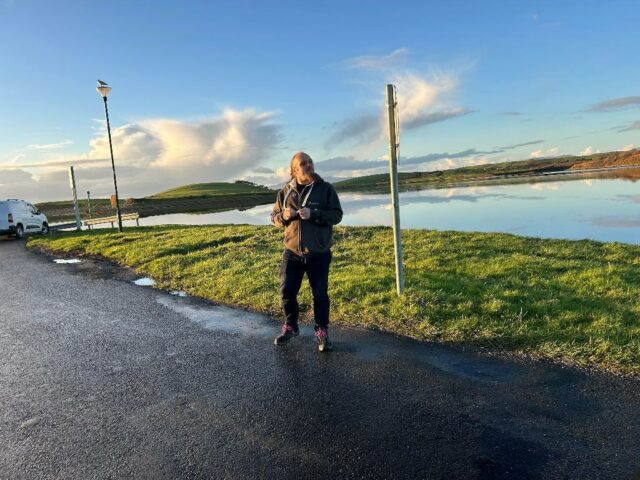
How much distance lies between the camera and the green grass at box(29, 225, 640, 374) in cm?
540

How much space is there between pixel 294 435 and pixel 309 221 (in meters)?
2.66

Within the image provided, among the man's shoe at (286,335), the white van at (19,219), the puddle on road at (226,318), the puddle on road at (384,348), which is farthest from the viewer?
the white van at (19,219)

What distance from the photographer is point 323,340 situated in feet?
18.2

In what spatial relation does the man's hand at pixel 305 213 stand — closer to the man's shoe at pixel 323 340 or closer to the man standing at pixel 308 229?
the man standing at pixel 308 229

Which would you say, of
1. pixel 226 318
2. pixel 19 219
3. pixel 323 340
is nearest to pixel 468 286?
pixel 323 340

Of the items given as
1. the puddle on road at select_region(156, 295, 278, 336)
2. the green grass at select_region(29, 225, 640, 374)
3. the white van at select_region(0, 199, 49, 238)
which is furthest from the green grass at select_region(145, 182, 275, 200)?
the puddle on road at select_region(156, 295, 278, 336)

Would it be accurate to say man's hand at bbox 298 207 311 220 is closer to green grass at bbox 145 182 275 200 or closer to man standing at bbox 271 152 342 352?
man standing at bbox 271 152 342 352

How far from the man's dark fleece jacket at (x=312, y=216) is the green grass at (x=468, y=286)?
1.73 metres

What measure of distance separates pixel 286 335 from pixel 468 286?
354cm

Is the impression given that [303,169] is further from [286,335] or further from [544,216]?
[544,216]

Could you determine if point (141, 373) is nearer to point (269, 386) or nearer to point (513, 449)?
point (269, 386)

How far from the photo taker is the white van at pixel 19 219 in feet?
81.0

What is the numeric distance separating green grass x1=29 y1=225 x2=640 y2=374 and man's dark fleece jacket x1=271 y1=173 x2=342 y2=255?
1.73 metres

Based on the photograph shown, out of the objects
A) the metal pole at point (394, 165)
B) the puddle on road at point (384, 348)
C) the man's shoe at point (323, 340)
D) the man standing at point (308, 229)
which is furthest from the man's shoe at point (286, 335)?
the metal pole at point (394, 165)
